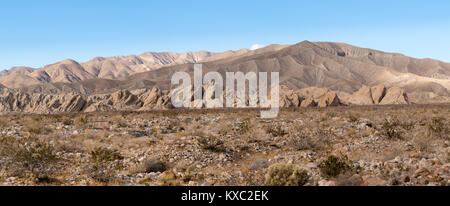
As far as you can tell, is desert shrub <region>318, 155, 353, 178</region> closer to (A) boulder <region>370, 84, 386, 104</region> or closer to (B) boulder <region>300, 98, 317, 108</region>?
(B) boulder <region>300, 98, 317, 108</region>

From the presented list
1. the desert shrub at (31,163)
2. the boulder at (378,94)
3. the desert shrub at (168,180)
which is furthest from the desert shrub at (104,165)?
the boulder at (378,94)

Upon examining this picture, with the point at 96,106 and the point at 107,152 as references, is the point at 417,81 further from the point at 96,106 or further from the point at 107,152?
the point at 107,152

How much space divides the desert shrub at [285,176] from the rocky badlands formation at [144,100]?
1729 inches

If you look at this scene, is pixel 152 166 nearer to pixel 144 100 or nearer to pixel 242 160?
pixel 242 160

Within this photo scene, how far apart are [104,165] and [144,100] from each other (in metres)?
47.3

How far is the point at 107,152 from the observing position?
1124cm

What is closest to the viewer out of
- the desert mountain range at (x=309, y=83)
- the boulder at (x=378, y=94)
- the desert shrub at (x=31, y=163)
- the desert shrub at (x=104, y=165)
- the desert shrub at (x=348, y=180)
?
the desert shrub at (x=348, y=180)

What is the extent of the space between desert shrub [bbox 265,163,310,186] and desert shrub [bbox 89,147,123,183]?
4.26 metres

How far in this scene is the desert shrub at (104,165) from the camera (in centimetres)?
901

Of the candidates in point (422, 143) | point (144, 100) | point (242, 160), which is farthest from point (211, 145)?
point (144, 100)

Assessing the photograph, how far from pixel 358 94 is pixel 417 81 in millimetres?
58897

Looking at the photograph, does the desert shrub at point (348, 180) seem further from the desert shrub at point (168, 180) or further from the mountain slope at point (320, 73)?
the mountain slope at point (320, 73)
